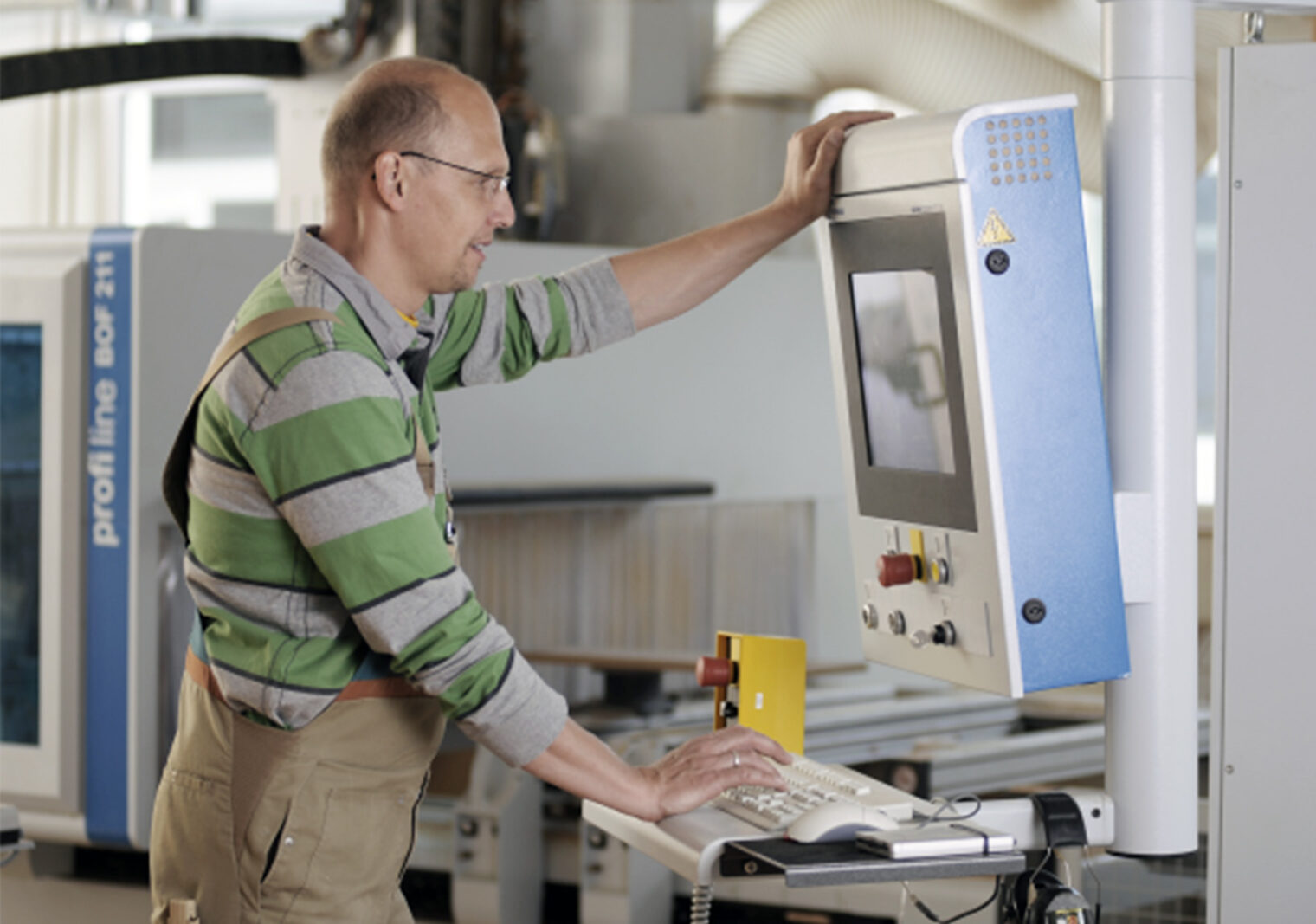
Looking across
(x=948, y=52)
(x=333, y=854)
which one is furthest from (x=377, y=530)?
(x=948, y=52)

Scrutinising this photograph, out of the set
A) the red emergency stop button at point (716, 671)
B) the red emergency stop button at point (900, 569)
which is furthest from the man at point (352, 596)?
the red emergency stop button at point (900, 569)

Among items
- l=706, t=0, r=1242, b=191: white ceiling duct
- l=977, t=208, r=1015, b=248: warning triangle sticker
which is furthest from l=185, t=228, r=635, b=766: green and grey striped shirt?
l=706, t=0, r=1242, b=191: white ceiling duct

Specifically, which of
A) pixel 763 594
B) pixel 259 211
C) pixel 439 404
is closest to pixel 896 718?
pixel 763 594

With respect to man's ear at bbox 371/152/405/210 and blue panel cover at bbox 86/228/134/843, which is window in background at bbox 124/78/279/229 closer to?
blue panel cover at bbox 86/228/134/843

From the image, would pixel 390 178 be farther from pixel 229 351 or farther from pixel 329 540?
pixel 329 540

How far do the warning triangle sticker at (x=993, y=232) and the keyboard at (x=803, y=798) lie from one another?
537 millimetres

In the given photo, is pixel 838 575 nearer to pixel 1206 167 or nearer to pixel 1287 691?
pixel 1206 167

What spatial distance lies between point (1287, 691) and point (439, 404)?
1921 millimetres

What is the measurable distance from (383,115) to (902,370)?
60cm

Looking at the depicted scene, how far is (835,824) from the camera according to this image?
1.46 m

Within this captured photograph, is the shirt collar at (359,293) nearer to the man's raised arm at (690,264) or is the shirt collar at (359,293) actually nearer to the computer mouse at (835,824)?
the man's raised arm at (690,264)

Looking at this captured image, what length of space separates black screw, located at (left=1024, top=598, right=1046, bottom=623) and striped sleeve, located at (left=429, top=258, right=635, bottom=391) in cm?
63

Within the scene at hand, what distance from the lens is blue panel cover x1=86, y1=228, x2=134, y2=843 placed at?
9.18ft

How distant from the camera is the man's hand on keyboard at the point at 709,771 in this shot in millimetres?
1543
